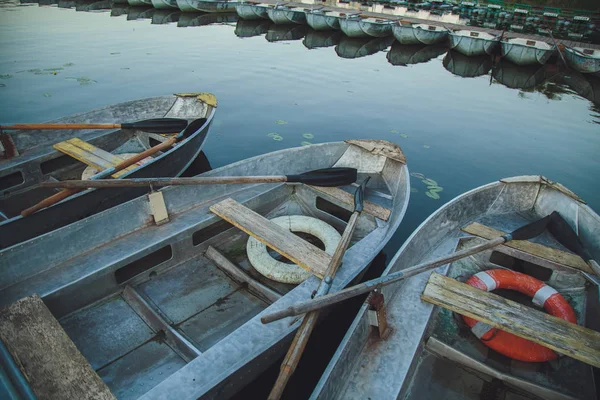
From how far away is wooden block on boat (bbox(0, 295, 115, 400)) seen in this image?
276 centimetres

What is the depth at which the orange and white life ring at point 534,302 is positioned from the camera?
385 centimetres

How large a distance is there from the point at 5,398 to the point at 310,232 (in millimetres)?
3911

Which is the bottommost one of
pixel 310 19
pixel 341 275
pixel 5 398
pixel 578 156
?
pixel 578 156

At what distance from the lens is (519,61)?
67.4 feet

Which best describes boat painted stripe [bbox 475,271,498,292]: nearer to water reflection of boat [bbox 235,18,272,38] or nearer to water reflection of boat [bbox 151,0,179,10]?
water reflection of boat [bbox 235,18,272,38]

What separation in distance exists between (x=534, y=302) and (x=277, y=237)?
3.39 m

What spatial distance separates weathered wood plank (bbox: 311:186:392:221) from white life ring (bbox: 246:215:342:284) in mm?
523

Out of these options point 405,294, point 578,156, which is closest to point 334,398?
point 405,294

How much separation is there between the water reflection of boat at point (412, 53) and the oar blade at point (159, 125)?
17.1 m

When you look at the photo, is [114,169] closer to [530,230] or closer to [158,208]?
[158,208]

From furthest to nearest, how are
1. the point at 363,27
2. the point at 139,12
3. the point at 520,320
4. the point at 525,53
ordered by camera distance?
the point at 139,12 → the point at 363,27 → the point at 525,53 → the point at 520,320

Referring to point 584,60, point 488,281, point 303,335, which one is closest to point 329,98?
point 488,281

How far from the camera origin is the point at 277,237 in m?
4.48

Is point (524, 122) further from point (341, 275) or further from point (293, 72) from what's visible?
point (341, 275)
